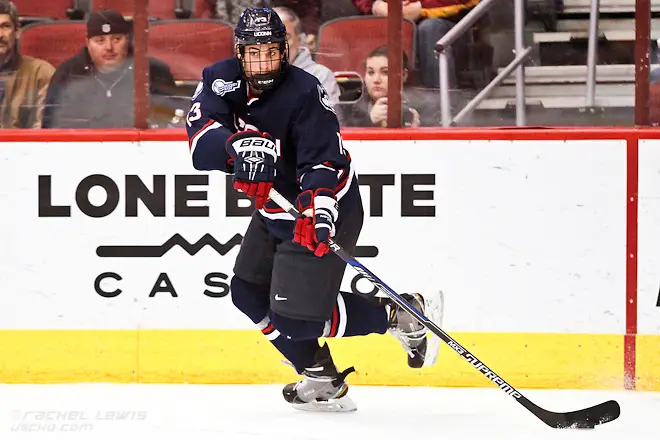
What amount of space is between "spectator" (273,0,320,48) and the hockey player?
1.73 feet

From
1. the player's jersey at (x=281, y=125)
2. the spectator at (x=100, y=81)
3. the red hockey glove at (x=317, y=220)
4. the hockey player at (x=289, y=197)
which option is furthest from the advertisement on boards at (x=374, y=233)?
the red hockey glove at (x=317, y=220)

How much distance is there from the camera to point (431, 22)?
11.5 ft

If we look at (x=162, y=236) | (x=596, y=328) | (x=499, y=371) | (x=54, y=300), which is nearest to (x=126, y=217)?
(x=162, y=236)

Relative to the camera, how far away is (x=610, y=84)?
3.47 metres

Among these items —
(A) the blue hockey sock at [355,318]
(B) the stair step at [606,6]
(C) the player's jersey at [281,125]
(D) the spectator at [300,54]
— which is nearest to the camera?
(C) the player's jersey at [281,125]

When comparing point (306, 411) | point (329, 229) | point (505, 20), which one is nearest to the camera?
point (329, 229)

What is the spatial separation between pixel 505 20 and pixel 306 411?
1.38 meters

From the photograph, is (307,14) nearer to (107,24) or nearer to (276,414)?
(107,24)

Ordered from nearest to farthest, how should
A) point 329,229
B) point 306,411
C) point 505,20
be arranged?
1. point 329,229
2. point 306,411
3. point 505,20

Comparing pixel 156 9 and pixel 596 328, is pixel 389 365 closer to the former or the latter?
pixel 596 328

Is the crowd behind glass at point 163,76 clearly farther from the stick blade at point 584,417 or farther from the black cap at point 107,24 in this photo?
the stick blade at point 584,417

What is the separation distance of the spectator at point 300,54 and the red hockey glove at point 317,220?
0.73 meters

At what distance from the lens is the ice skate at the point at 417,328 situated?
3186 mm

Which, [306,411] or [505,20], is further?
[505,20]
